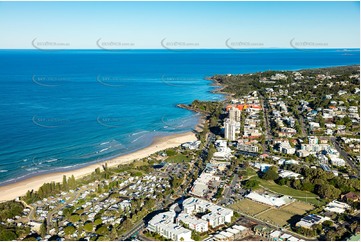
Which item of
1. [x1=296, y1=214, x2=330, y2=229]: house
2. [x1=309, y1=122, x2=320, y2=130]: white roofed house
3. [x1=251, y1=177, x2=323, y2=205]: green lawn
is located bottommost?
[x1=251, y1=177, x2=323, y2=205]: green lawn

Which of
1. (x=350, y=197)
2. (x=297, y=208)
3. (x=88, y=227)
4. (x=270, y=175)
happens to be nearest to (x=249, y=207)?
(x=297, y=208)

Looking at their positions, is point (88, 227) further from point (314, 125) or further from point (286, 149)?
point (314, 125)

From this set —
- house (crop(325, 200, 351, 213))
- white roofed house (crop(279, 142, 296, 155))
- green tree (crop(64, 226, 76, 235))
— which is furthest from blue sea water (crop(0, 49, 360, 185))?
house (crop(325, 200, 351, 213))

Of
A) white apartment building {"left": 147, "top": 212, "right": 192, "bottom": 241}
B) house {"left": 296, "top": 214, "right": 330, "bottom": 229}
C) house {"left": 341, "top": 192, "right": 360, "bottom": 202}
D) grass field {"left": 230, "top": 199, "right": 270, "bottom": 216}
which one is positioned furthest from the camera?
house {"left": 341, "top": 192, "right": 360, "bottom": 202}

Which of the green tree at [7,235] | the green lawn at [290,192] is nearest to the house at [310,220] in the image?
the green lawn at [290,192]

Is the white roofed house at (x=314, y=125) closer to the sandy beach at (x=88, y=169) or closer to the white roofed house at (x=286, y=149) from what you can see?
the white roofed house at (x=286, y=149)

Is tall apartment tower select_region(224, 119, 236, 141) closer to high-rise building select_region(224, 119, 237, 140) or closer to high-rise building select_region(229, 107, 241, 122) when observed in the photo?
high-rise building select_region(224, 119, 237, 140)
